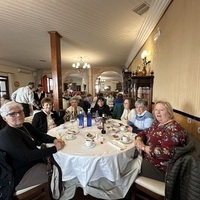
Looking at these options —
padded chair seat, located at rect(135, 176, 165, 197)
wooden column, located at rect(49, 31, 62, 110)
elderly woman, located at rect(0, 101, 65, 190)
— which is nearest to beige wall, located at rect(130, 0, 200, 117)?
padded chair seat, located at rect(135, 176, 165, 197)

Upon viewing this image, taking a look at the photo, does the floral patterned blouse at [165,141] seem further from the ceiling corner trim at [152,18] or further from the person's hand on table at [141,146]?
the ceiling corner trim at [152,18]

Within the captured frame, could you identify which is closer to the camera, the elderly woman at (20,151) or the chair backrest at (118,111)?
the elderly woman at (20,151)

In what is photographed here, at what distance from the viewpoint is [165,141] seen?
1353 mm

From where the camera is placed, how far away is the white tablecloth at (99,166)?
1367 millimetres

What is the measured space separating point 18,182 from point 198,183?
1487 mm

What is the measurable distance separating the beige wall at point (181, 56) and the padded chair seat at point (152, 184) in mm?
777

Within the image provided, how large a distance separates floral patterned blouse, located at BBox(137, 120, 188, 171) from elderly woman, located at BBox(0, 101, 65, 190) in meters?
0.96

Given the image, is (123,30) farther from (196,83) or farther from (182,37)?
(196,83)

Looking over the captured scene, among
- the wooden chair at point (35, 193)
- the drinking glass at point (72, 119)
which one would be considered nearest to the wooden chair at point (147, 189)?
the wooden chair at point (35, 193)

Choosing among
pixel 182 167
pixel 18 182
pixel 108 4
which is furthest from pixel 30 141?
pixel 108 4

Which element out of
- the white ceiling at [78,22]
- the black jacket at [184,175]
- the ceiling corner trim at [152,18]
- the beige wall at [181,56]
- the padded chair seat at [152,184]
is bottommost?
the padded chair seat at [152,184]

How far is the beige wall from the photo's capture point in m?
1.52

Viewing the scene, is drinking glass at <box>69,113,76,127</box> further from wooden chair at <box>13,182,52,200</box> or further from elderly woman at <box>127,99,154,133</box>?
wooden chair at <box>13,182,52,200</box>

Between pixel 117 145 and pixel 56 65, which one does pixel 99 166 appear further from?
pixel 56 65
